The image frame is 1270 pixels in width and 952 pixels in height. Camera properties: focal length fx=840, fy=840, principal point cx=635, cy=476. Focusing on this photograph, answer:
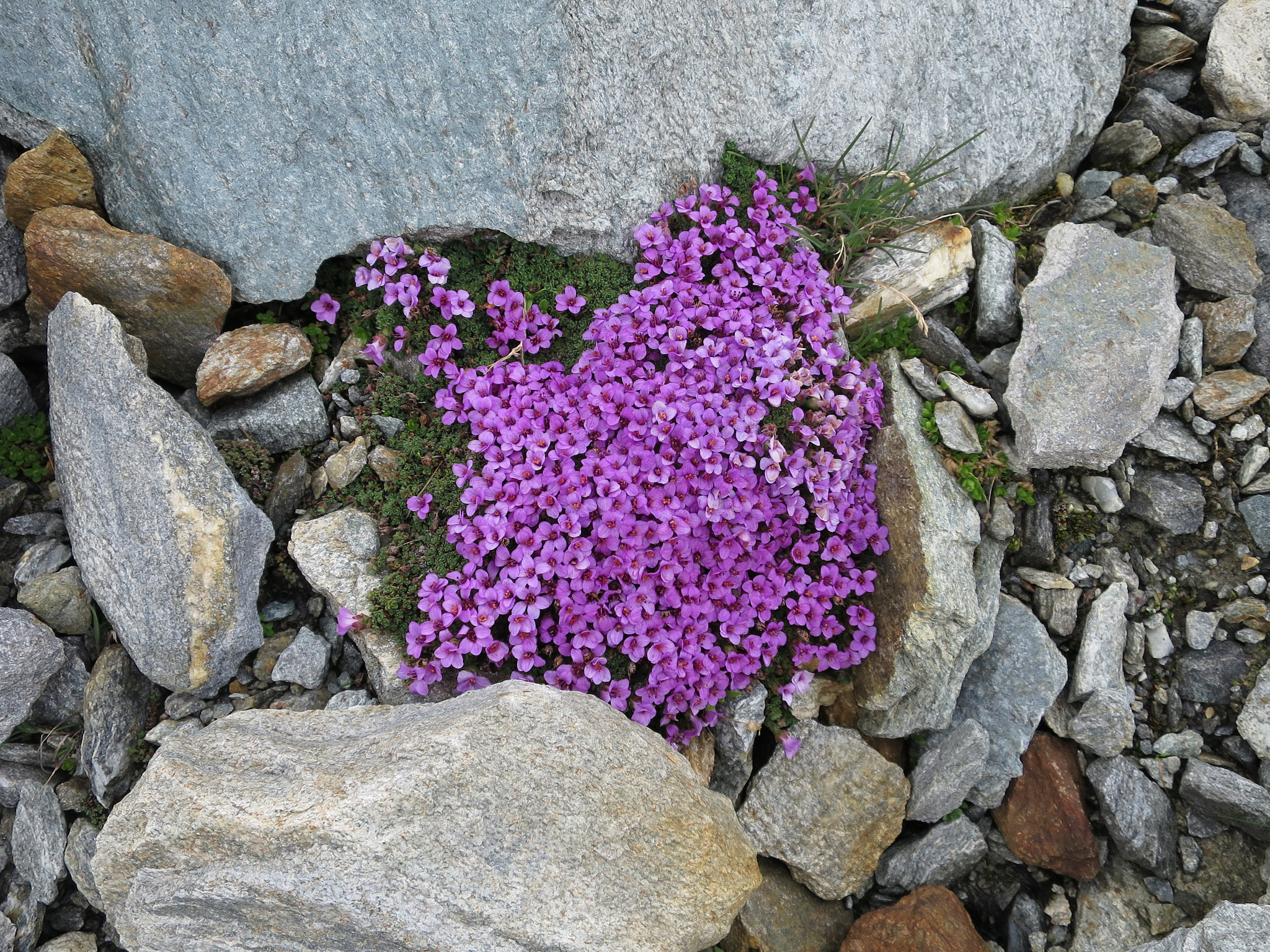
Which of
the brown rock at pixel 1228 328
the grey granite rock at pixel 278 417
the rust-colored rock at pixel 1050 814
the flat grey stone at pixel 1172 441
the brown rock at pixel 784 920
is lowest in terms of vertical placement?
the brown rock at pixel 784 920

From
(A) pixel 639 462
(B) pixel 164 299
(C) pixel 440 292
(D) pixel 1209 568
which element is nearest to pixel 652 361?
(A) pixel 639 462

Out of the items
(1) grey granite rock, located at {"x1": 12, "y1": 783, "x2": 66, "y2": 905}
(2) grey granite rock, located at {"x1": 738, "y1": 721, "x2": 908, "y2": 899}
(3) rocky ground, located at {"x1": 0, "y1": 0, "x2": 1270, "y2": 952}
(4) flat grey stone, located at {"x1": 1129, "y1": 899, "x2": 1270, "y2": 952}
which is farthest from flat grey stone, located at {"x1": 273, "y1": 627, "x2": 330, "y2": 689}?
(4) flat grey stone, located at {"x1": 1129, "y1": 899, "x2": 1270, "y2": 952}

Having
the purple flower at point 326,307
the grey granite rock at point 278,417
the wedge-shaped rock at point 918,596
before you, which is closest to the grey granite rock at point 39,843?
the grey granite rock at point 278,417

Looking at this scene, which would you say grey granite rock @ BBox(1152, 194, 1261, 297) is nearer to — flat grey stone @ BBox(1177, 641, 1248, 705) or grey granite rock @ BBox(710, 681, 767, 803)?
flat grey stone @ BBox(1177, 641, 1248, 705)

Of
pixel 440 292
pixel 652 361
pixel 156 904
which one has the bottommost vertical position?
pixel 156 904

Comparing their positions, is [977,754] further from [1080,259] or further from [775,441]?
[1080,259]

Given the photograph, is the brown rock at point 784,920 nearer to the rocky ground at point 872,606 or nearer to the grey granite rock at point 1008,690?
the rocky ground at point 872,606
